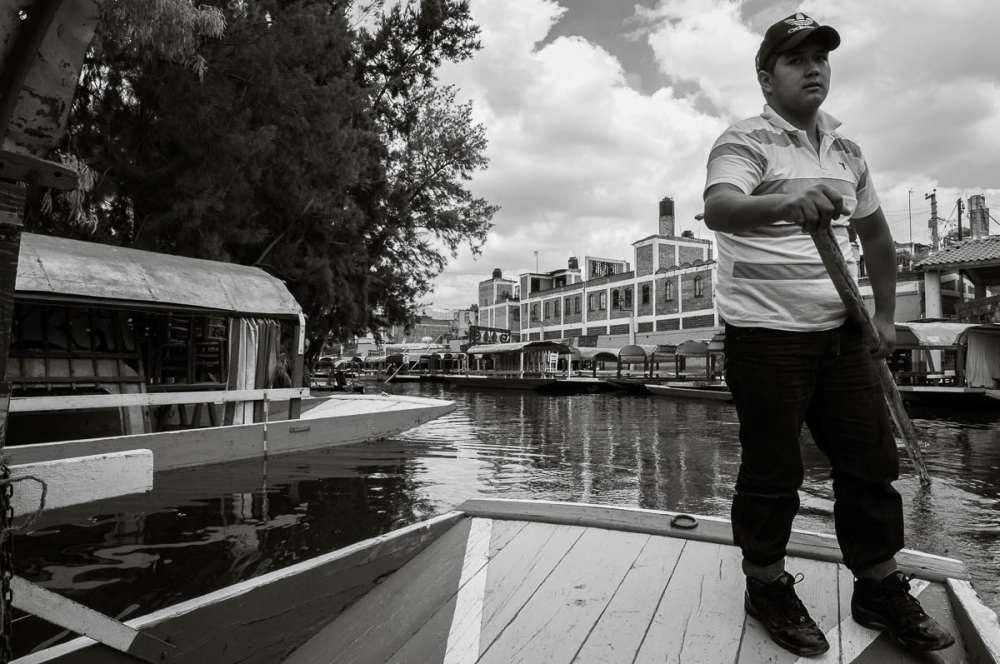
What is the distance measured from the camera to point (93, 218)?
10.8 metres

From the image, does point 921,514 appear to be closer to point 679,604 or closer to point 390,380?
point 679,604

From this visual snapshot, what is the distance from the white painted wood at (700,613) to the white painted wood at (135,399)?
6229 mm

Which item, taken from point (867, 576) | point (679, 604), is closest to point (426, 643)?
point (679, 604)

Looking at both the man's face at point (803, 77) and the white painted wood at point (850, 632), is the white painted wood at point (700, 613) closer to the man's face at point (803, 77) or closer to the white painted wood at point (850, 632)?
the white painted wood at point (850, 632)

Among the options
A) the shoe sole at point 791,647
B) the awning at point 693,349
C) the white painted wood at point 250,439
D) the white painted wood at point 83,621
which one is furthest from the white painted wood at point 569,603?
the awning at point 693,349

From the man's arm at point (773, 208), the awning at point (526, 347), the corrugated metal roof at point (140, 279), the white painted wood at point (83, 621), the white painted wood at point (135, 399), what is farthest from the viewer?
the awning at point (526, 347)

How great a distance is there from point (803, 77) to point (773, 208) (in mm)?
599

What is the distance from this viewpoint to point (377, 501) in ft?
23.0

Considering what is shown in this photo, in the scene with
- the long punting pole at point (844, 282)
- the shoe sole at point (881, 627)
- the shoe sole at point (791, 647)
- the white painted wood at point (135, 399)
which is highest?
the long punting pole at point (844, 282)

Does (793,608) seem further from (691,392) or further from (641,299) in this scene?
(641,299)

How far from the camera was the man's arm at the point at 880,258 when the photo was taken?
2240 mm

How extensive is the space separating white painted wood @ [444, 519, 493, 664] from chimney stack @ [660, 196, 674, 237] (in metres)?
47.5

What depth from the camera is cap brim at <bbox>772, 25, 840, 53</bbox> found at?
198 cm

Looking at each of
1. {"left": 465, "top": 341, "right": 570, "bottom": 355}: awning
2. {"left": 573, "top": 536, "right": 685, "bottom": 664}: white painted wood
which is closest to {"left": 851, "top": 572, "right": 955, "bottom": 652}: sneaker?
{"left": 573, "top": 536, "right": 685, "bottom": 664}: white painted wood
